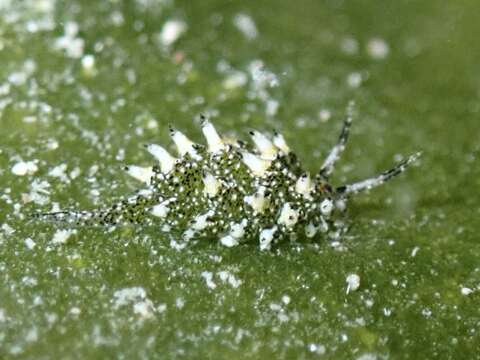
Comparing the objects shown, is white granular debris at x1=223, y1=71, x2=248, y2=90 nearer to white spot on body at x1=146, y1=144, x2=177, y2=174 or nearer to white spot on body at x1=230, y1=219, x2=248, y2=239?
white spot on body at x1=146, y1=144, x2=177, y2=174

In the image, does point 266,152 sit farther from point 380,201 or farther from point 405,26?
point 405,26

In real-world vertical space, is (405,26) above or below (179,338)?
above

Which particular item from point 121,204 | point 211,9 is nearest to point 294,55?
point 211,9

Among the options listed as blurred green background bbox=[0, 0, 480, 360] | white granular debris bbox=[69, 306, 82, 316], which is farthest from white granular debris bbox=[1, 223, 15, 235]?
white granular debris bbox=[69, 306, 82, 316]

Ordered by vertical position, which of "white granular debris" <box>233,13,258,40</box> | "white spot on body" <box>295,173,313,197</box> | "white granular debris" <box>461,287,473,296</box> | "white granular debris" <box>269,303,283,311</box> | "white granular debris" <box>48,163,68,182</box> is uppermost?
"white granular debris" <box>233,13,258,40</box>

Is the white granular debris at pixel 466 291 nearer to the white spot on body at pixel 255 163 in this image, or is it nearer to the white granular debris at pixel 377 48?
the white spot on body at pixel 255 163

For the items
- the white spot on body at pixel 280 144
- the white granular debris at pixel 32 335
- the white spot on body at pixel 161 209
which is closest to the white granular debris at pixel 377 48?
the white spot on body at pixel 280 144

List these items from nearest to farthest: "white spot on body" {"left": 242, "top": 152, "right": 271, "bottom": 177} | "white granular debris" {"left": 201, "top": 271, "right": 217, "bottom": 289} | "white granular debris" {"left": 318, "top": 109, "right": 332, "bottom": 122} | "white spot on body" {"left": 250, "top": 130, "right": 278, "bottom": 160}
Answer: "white granular debris" {"left": 201, "top": 271, "right": 217, "bottom": 289}
"white spot on body" {"left": 242, "top": 152, "right": 271, "bottom": 177}
"white spot on body" {"left": 250, "top": 130, "right": 278, "bottom": 160}
"white granular debris" {"left": 318, "top": 109, "right": 332, "bottom": 122}

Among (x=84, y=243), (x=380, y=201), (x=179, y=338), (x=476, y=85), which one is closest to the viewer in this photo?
(x=179, y=338)
